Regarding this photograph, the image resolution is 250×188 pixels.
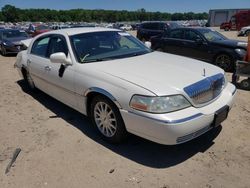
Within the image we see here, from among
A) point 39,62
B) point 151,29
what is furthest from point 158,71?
point 151,29

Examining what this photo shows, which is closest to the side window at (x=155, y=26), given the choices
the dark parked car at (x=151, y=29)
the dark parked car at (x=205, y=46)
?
the dark parked car at (x=151, y=29)

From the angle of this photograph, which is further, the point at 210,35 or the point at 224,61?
the point at 210,35

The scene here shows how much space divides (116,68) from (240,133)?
6.99ft

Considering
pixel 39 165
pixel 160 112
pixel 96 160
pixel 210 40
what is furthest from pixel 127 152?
pixel 210 40

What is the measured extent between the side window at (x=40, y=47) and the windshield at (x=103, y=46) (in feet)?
3.16

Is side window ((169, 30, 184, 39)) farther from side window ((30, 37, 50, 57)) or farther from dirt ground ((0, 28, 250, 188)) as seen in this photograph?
side window ((30, 37, 50, 57))

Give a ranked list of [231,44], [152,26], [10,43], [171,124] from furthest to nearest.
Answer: [152,26]
[10,43]
[231,44]
[171,124]

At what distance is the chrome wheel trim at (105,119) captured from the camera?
3.82 m

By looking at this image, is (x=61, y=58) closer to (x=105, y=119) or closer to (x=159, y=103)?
(x=105, y=119)

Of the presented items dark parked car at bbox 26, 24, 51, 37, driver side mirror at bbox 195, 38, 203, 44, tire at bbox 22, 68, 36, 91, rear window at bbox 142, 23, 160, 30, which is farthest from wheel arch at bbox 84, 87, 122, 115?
dark parked car at bbox 26, 24, 51, 37

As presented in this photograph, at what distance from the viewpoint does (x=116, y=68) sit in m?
3.92

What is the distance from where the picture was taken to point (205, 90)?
360cm

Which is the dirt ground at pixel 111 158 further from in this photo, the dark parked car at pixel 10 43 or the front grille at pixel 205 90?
the dark parked car at pixel 10 43

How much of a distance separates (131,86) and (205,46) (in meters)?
6.57
